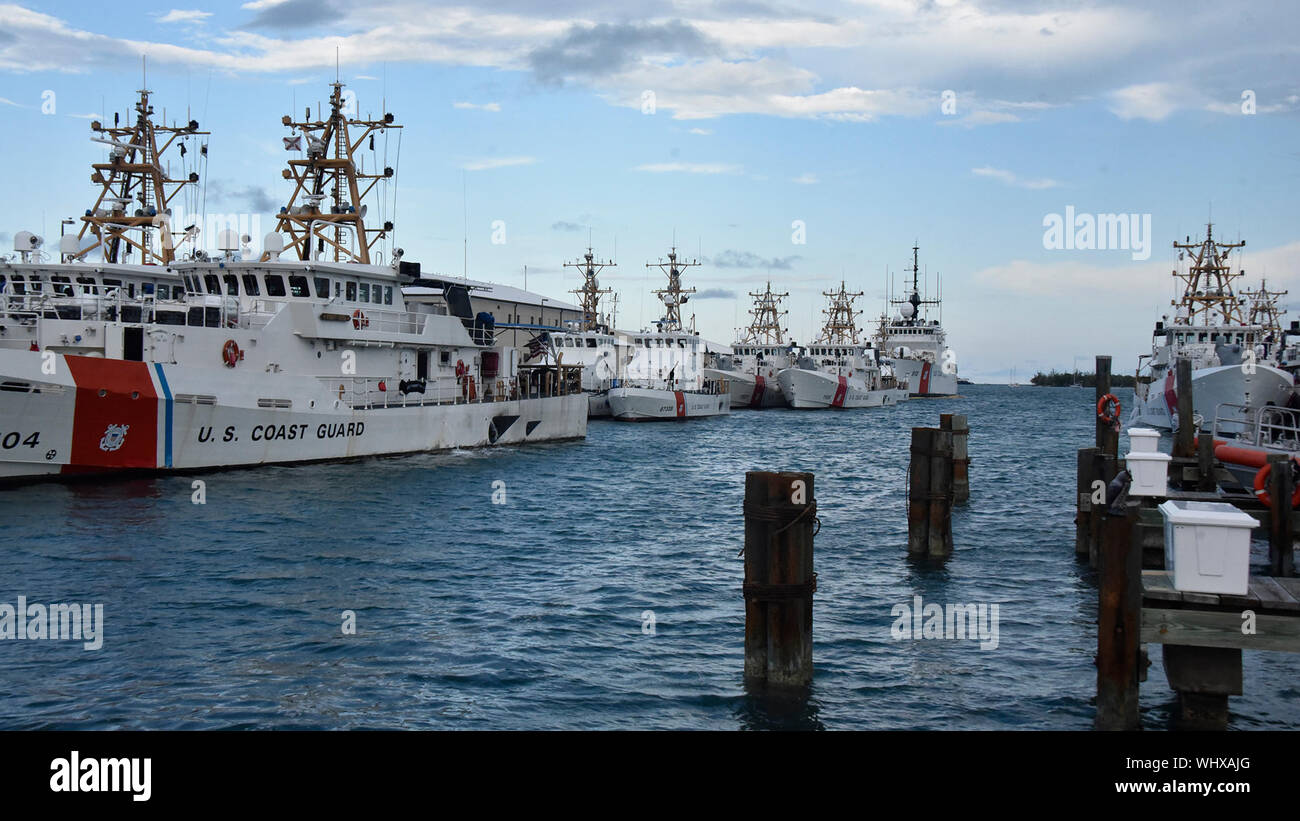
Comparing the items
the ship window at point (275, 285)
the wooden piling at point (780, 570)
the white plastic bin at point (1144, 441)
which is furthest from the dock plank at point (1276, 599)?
the ship window at point (275, 285)

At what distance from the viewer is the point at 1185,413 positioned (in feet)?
63.1

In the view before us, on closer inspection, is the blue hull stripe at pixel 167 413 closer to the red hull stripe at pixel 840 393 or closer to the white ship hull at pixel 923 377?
the red hull stripe at pixel 840 393

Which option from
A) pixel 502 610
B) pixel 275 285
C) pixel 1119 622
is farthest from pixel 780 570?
pixel 275 285

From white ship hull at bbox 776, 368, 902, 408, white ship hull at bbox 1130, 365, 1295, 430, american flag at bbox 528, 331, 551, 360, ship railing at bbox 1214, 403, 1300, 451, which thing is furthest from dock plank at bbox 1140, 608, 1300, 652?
white ship hull at bbox 776, 368, 902, 408

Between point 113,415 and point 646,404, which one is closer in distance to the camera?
point 113,415

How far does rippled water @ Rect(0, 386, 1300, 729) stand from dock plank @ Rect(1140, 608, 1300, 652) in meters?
1.71

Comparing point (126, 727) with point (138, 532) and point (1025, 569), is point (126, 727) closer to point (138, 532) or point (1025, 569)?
point (138, 532)

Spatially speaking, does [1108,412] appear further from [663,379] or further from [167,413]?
[663,379]

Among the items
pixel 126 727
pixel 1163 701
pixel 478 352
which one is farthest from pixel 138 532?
pixel 478 352

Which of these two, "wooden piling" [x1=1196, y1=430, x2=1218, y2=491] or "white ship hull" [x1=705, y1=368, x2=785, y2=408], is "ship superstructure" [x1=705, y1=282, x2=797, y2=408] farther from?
"wooden piling" [x1=1196, y1=430, x2=1218, y2=491]

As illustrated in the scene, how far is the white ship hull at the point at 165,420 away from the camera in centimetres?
2233

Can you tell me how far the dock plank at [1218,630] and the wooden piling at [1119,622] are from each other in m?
0.26

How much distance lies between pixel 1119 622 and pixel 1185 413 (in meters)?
12.6
